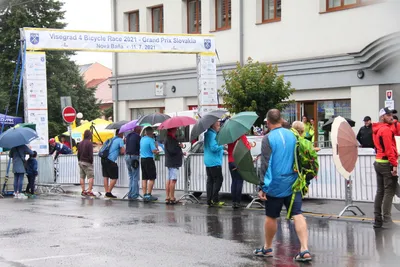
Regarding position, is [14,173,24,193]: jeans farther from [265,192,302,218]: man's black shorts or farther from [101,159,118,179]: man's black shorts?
[265,192,302,218]: man's black shorts

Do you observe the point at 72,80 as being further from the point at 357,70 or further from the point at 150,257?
the point at 150,257

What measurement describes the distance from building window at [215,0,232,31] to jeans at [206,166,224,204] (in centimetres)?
1506

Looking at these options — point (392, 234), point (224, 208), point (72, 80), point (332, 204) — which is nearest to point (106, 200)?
point (224, 208)

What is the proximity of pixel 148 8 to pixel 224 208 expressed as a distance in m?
20.5

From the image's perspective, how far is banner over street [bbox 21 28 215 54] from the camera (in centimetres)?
1806

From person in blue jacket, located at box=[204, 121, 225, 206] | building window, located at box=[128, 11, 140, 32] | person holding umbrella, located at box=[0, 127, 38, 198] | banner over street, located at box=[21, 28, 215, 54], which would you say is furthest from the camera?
building window, located at box=[128, 11, 140, 32]

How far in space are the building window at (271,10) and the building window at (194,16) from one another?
4302mm

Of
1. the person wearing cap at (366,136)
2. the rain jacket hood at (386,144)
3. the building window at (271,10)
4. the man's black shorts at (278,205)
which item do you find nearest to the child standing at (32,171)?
the person wearing cap at (366,136)

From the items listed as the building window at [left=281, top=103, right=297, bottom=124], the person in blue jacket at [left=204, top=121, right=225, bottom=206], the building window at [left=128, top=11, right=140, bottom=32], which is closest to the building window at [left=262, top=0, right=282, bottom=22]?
the building window at [left=281, top=103, right=297, bottom=124]

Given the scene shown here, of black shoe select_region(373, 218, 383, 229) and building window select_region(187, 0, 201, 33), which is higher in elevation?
building window select_region(187, 0, 201, 33)

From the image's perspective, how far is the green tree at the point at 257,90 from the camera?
22.1 meters

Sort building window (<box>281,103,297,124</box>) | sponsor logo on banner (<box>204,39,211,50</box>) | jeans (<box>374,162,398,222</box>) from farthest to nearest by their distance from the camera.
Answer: building window (<box>281,103,297,124</box>) → sponsor logo on banner (<box>204,39,211,50</box>) → jeans (<box>374,162,398,222</box>)

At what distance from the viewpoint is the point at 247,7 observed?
26.4 metres

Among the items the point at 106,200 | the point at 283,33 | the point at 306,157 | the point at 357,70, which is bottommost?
the point at 106,200
